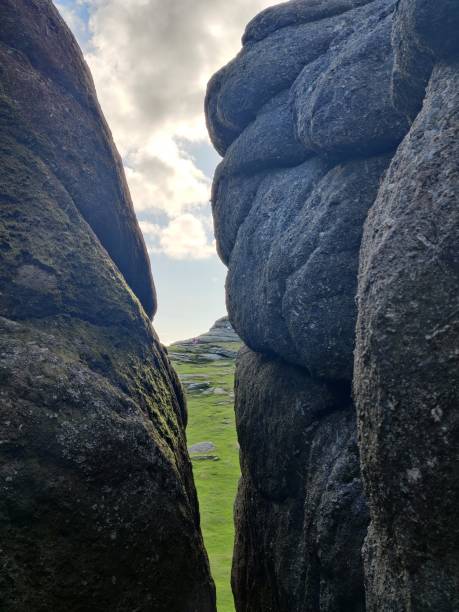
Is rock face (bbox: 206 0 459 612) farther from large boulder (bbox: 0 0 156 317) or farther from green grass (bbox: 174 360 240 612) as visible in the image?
green grass (bbox: 174 360 240 612)

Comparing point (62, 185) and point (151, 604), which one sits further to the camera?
point (62, 185)

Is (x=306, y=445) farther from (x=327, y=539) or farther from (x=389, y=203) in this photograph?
(x=389, y=203)

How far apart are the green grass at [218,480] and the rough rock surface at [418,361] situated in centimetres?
1349

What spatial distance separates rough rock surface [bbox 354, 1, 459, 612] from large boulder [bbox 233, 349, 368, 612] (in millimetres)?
2648

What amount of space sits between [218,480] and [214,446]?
7874 millimetres

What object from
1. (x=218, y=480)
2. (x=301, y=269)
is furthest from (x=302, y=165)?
(x=218, y=480)

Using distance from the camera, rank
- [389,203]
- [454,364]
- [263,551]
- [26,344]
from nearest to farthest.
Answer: [454,364] → [389,203] → [26,344] → [263,551]

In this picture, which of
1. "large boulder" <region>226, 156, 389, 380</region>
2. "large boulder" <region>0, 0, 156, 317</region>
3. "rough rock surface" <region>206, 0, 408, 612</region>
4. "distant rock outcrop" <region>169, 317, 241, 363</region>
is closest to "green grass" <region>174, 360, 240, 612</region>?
"rough rock surface" <region>206, 0, 408, 612</region>

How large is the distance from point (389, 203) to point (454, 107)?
1547 mm

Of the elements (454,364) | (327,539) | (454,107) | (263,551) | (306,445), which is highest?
(454,107)

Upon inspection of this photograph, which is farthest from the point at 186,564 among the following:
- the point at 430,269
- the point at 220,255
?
the point at 220,255

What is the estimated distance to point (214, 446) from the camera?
1569 inches

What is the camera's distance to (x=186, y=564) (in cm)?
889

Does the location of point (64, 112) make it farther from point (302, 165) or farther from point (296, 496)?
point (296, 496)
